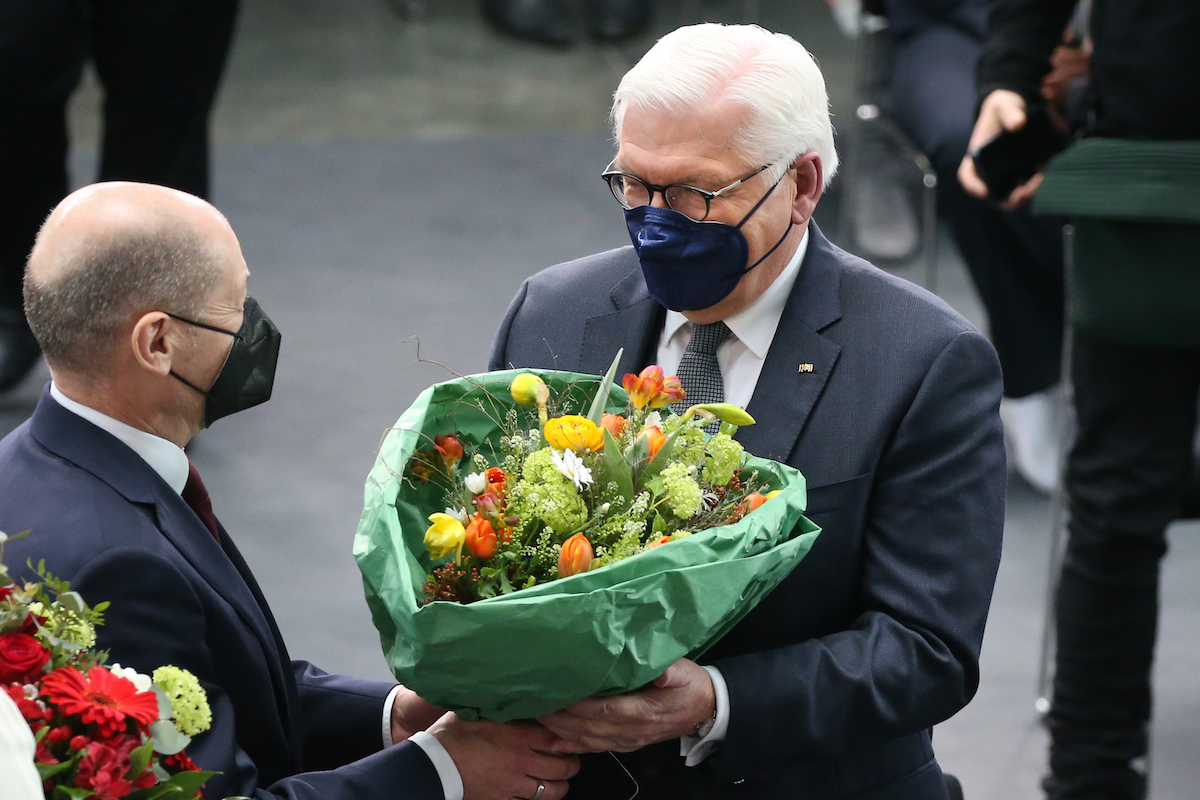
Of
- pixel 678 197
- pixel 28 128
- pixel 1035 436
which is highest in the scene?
pixel 678 197

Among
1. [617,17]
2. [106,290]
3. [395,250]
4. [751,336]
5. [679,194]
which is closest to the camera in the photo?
[106,290]

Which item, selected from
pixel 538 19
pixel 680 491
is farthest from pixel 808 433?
pixel 538 19

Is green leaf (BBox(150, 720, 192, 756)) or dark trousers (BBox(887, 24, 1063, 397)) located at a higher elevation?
green leaf (BBox(150, 720, 192, 756))

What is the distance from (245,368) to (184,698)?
609 mm

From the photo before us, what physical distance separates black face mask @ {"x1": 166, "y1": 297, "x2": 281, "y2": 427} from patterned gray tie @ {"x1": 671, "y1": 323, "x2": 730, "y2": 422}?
56cm

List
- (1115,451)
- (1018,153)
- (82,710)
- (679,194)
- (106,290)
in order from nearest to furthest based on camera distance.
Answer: (82,710) < (106,290) < (679,194) < (1115,451) < (1018,153)

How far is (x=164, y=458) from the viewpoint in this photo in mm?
1853

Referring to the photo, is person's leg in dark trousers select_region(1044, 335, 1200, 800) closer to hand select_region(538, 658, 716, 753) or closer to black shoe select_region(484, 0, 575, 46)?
hand select_region(538, 658, 716, 753)

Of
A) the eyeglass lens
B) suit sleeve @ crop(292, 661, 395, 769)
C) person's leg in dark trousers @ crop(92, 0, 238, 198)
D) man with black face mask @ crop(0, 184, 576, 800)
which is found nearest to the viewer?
man with black face mask @ crop(0, 184, 576, 800)

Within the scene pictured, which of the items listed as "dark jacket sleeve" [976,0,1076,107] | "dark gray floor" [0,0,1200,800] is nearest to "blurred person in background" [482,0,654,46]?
"dark gray floor" [0,0,1200,800]

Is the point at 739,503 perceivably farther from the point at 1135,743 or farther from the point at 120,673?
the point at 1135,743

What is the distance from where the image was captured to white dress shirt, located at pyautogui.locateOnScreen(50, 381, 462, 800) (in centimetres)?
182

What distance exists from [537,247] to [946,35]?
6.45 feet

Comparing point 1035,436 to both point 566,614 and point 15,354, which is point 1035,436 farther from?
point 566,614
